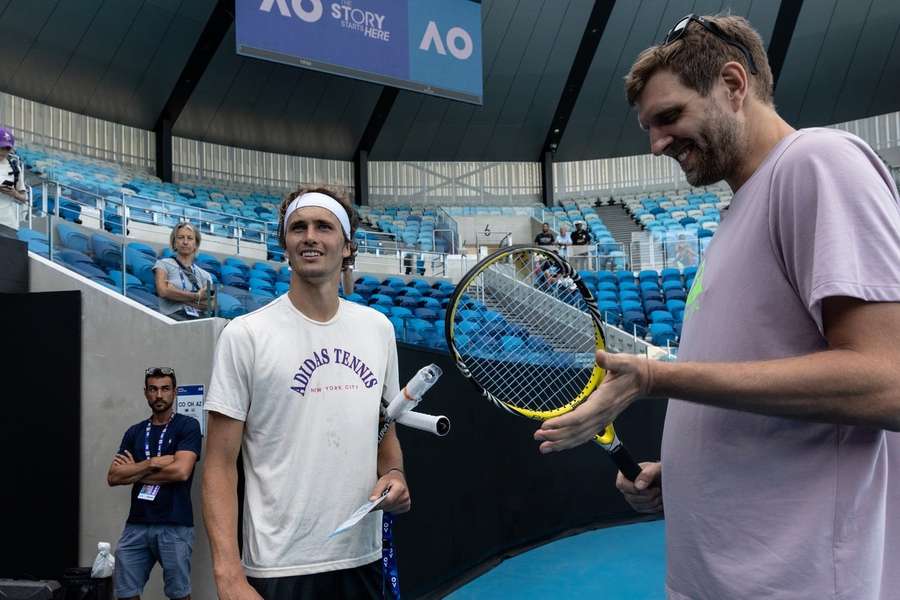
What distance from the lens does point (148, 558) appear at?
3822mm

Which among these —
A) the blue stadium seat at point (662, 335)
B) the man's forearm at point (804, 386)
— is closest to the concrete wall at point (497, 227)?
the blue stadium seat at point (662, 335)

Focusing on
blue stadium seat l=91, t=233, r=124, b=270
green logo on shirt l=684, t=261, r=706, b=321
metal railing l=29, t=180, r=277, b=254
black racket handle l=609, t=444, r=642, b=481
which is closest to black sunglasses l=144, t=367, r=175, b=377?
blue stadium seat l=91, t=233, r=124, b=270

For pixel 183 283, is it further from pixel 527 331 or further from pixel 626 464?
pixel 626 464

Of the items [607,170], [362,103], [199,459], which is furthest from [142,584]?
[607,170]

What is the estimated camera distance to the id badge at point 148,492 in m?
3.79

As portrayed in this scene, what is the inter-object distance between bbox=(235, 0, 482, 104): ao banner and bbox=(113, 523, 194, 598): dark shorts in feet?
34.9

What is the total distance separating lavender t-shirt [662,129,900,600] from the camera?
1192 mm

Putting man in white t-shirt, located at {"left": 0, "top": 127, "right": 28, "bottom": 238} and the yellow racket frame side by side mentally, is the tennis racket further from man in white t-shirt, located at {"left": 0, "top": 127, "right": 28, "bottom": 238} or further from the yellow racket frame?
man in white t-shirt, located at {"left": 0, "top": 127, "right": 28, "bottom": 238}

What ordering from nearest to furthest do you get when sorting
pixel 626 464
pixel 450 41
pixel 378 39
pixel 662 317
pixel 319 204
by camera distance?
pixel 626 464, pixel 319 204, pixel 662 317, pixel 378 39, pixel 450 41

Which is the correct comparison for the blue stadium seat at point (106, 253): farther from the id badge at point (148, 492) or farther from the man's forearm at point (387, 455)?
the man's forearm at point (387, 455)

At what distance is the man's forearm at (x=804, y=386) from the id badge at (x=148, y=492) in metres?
3.13

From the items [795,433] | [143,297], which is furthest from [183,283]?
[795,433]

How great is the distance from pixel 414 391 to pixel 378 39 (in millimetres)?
13578

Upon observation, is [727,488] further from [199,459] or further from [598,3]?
[598,3]
